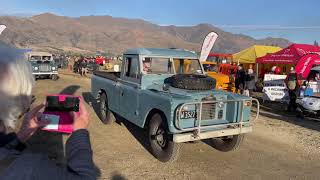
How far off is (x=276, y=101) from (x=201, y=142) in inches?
326

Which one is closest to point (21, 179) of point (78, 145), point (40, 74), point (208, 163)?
point (78, 145)

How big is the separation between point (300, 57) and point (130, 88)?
1294cm

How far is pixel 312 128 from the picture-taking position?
1055 cm

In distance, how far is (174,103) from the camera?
6.26 metres

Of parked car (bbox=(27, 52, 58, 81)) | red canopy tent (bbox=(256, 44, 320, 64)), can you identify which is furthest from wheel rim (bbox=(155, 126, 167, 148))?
parked car (bbox=(27, 52, 58, 81))

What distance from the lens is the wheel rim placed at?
679 centimetres

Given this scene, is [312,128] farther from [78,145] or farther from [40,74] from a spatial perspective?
[40,74]

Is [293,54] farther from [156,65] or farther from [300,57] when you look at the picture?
[156,65]

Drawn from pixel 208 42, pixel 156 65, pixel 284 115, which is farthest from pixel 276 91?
pixel 156 65

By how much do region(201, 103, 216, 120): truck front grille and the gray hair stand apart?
5.32 meters

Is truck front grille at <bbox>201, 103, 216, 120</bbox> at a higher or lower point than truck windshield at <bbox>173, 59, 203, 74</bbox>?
lower

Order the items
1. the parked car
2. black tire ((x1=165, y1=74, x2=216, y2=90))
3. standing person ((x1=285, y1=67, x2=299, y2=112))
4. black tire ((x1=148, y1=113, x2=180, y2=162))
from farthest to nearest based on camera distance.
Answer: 1. the parked car
2. standing person ((x1=285, y1=67, x2=299, y2=112))
3. black tire ((x1=165, y1=74, x2=216, y2=90))
4. black tire ((x1=148, y1=113, x2=180, y2=162))

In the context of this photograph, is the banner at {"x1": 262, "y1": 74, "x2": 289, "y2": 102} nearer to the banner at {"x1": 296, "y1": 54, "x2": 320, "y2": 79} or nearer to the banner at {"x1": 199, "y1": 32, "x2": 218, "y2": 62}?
the banner at {"x1": 296, "y1": 54, "x2": 320, "y2": 79}

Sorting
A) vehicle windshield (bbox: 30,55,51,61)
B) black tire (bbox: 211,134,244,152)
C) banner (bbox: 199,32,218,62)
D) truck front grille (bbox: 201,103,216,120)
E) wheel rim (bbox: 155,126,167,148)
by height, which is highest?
banner (bbox: 199,32,218,62)
